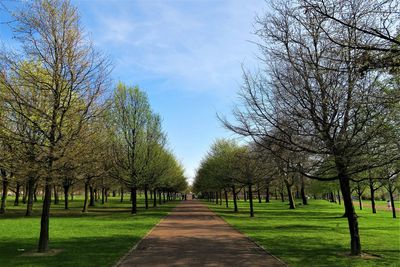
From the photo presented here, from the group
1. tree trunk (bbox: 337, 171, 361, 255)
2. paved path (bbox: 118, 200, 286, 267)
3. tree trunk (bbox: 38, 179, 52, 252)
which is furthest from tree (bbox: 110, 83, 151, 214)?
tree trunk (bbox: 337, 171, 361, 255)

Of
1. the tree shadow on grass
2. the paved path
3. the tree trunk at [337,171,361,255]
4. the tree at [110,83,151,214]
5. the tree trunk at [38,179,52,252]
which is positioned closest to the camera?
the tree shadow on grass

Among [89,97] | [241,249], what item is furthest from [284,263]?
[89,97]

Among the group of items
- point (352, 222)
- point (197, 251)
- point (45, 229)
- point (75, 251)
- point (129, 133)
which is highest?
point (129, 133)

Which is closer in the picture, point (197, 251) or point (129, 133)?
point (197, 251)

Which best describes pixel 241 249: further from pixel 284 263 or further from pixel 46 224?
pixel 46 224

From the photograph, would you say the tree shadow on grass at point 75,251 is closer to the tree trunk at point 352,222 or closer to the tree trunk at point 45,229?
the tree trunk at point 45,229

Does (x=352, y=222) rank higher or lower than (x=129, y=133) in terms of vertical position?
lower

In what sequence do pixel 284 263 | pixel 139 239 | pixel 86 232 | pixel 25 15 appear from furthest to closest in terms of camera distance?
pixel 86 232
pixel 139 239
pixel 25 15
pixel 284 263

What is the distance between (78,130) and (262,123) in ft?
20.1

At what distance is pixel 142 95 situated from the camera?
36.4 m

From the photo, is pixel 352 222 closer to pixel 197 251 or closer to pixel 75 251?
pixel 197 251

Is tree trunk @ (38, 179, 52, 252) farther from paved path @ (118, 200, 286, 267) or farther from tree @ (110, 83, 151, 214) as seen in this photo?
tree @ (110, 83, 151, 214)

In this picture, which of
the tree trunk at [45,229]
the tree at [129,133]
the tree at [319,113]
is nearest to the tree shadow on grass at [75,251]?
the tree trunk at [45,229]

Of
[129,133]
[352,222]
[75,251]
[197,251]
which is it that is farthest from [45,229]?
[129,133]
